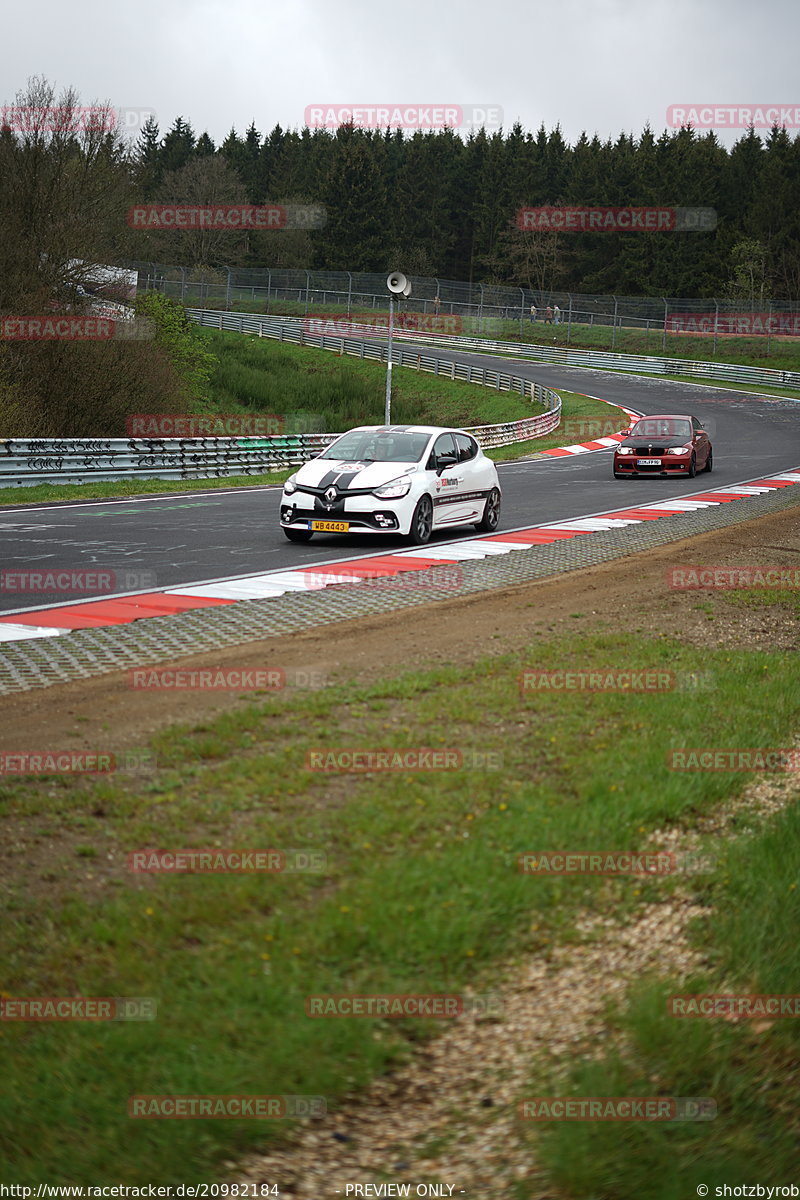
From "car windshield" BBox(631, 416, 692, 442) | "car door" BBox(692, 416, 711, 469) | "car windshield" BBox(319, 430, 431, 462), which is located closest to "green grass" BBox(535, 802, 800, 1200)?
"car windshield" BBox(319, 430, 431, 462)

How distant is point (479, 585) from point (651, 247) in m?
89.6

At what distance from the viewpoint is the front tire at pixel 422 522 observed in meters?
15.6

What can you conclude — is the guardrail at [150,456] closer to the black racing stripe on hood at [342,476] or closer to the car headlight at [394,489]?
the black racing stripe on hood at [342,476]

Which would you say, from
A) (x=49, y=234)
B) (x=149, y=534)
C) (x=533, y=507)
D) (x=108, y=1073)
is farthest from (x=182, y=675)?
(x=49, y=234)

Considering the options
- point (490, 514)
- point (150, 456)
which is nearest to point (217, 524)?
point (490, 514)

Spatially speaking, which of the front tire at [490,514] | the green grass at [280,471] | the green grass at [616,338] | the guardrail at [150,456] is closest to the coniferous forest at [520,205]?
the green grass at [616,338]

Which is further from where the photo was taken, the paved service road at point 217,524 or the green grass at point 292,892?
the paved service road at point 217,524

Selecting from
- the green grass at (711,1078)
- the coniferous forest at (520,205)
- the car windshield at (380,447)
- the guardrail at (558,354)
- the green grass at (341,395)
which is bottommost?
the green grass at (711,1078)

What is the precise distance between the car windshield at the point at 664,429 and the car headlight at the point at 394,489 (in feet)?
48.5

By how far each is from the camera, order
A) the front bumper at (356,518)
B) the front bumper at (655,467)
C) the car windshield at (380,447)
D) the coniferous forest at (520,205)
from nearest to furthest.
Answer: the front bumper at (356,518) → the car windshield at (380,447) → the front bumper at (655,467) → the coniferous forest at (520,205)

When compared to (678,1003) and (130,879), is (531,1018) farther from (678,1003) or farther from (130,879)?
(130,879)

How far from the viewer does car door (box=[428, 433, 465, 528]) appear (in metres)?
16.1

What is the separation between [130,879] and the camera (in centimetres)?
464

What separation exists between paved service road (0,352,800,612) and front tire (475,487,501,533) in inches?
19.9
